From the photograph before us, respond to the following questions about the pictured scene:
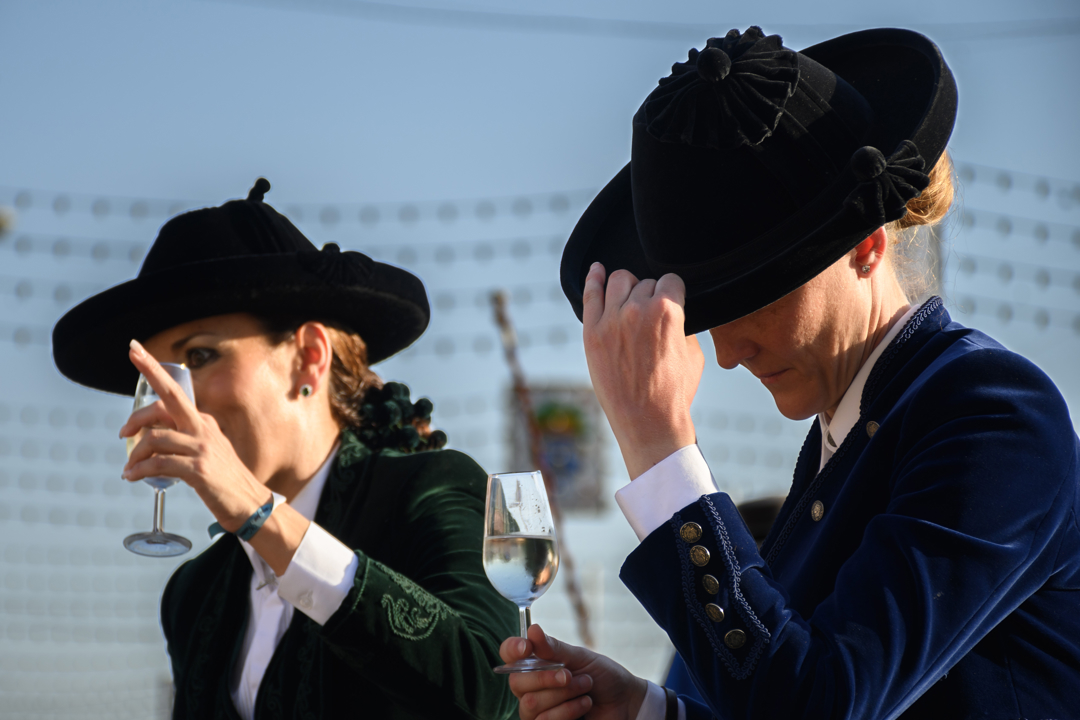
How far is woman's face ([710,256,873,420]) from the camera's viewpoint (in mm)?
2137

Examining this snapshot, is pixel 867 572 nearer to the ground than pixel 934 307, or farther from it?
nearer to the ground

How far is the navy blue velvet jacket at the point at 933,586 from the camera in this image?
165 cm

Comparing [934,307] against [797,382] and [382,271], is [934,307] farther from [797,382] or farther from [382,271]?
[382,271]

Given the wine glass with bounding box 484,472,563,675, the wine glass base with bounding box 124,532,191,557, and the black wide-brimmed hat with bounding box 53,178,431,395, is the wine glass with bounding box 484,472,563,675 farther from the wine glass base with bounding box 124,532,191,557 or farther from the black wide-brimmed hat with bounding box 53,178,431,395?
the black wide-brimmed hat with bounding box 53,178,431,395

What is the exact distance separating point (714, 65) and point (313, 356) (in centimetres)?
195

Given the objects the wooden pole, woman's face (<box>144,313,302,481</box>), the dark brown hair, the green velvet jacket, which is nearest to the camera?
the green velvet jacket

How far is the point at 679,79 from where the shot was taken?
221cm

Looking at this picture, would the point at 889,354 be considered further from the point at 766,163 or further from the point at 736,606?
the point at 736,606

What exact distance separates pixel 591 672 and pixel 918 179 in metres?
1.21

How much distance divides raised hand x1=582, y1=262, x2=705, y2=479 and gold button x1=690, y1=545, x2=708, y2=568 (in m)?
0.19

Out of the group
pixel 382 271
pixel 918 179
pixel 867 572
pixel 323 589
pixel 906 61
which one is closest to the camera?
pixel 867 572

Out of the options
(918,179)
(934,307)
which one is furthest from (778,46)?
(934,307)

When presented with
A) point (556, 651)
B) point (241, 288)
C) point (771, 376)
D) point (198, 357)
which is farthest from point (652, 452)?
point (198, 357)

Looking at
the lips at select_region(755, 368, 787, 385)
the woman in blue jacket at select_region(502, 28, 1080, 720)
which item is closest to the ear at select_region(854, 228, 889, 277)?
the woman in blue jacket at select_region(502, 28, 1080, 720)
